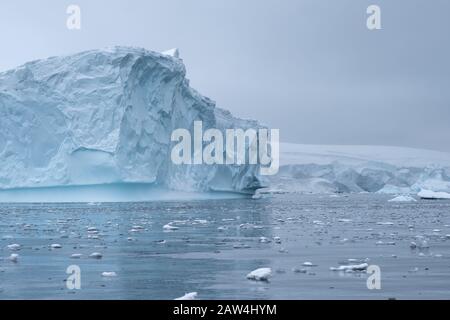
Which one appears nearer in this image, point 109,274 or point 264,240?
point 109,274

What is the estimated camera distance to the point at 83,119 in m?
33.2

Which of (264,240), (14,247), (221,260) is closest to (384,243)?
(264,240)

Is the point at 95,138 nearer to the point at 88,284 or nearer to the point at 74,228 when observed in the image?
the point at 74,228

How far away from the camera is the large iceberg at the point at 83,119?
33094 millimetres

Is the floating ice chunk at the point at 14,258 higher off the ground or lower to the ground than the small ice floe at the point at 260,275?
lower

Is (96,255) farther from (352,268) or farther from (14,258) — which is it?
(352,268)

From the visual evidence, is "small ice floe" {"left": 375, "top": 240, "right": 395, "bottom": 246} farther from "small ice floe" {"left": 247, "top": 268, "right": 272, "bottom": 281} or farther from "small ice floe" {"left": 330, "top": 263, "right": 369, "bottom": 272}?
"small ice floe" {"left": 247, "top": 268, "right": 272, "bottom": 281}

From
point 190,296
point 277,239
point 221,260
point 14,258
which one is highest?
point 190,296

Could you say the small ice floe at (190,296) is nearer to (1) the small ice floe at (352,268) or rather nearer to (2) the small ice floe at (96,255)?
(1) the small ice floe at (352,268)

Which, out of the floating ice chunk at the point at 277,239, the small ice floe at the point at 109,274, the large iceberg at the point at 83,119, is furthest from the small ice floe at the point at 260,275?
the large iceberg at the point at 83,119

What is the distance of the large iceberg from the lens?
3309 cm
